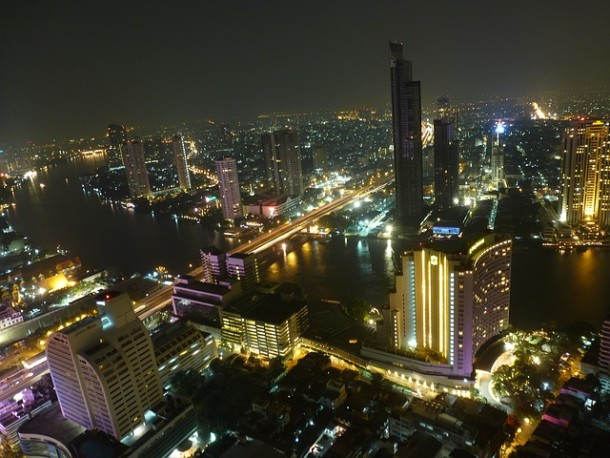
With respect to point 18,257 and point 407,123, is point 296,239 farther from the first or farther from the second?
point 18,257

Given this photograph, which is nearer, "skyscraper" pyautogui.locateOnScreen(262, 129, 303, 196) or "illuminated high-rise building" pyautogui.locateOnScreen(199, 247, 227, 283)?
"illuminated high-rise building" pyautogui.locateOnScreen(199, 247, 227, 283)

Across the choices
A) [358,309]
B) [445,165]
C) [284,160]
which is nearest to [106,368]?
[358,309]

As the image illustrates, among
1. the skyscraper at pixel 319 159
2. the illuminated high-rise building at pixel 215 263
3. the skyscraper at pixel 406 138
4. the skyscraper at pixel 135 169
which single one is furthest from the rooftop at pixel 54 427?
the skyscraper at pixel 319 159

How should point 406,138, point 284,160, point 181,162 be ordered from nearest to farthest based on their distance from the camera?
1. point 406,138
2. point 284,160
3. point 181,162

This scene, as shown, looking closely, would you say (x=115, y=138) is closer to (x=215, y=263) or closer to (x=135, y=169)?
(x=135, y=169)

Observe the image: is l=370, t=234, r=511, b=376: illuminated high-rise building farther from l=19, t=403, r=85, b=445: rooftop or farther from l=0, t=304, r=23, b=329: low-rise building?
l=0, t=304, r=23, b=329: low-rise building

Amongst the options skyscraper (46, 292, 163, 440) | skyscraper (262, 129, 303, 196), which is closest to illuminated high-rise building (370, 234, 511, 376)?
skyscraper (46, 292, 163, 440)

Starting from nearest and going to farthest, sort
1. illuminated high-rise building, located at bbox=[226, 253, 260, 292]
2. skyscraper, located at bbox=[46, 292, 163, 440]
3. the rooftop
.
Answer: skyscraper, located at bbox=[46, 292, 163, 440] → the rooftop → illuminated high-rise building, located at bbox=[226, 253, 260, 292]

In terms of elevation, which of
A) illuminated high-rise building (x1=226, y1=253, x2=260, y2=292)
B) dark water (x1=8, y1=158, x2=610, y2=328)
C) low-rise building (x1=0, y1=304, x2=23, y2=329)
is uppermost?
illuminated high-rise building (x1=226, y1=253, x2=260, y2=292)
